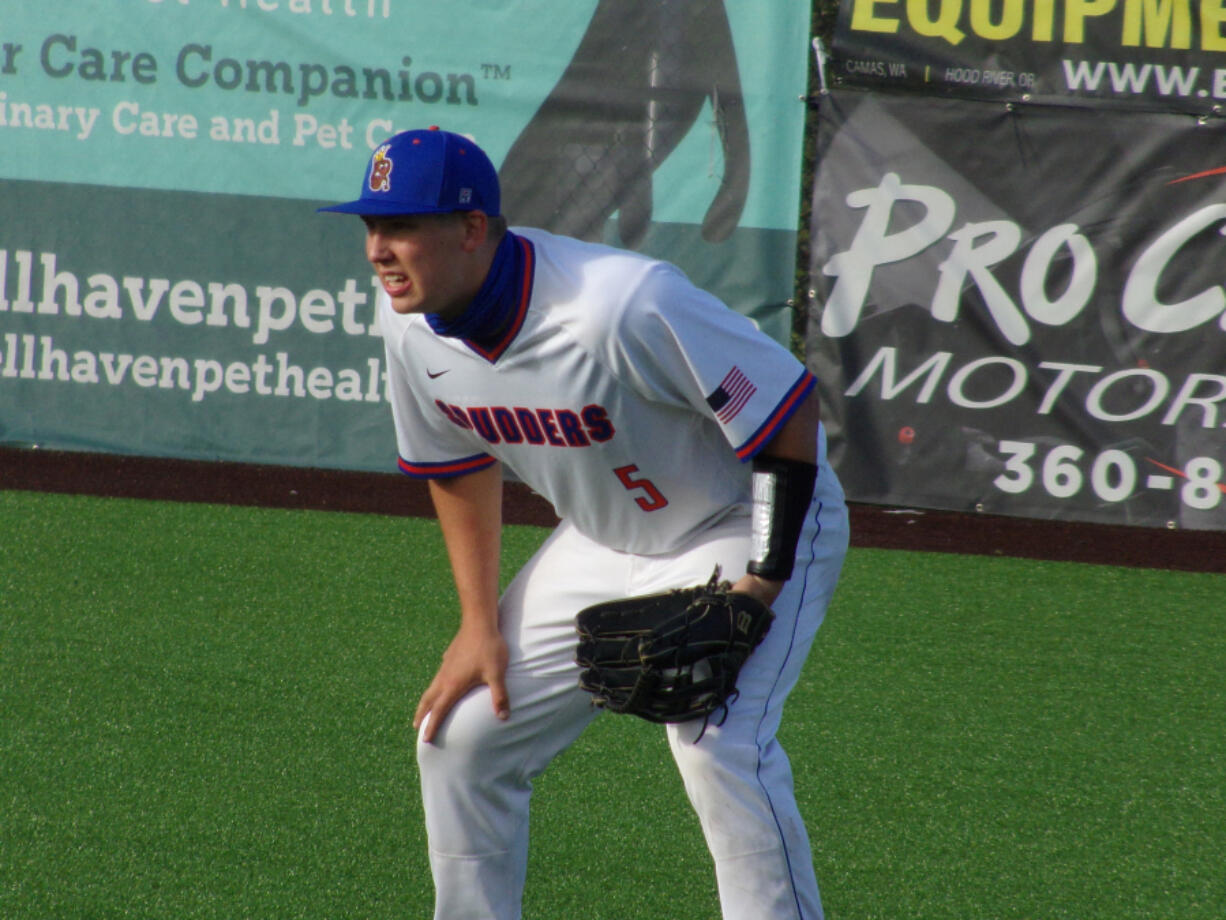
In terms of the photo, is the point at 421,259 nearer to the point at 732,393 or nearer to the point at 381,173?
the point at 381,173

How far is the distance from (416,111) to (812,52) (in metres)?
1.99

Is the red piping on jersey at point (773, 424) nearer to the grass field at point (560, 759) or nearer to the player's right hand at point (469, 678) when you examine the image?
the player's right hand at point (469, 678)

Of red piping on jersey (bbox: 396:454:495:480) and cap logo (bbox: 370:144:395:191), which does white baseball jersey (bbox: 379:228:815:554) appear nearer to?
red piping on jersey (bbox: 396:454:495:480)

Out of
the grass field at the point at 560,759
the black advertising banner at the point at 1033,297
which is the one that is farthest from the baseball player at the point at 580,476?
the black advertising banner at the point at 1033,297

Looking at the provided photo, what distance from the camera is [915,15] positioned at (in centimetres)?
677

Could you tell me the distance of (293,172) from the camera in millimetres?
7090

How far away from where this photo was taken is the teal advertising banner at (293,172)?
6.95 m

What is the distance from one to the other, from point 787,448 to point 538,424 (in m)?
0.44

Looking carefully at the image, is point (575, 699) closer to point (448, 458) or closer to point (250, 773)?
point (448, 458)

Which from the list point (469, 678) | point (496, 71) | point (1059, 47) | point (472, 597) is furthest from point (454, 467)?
point (1059, 47)

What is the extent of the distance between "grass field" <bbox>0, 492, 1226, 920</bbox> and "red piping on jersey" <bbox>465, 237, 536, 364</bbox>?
129cm

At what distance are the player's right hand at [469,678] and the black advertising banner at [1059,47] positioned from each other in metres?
5.06

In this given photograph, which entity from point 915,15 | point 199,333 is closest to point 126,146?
point 199,333

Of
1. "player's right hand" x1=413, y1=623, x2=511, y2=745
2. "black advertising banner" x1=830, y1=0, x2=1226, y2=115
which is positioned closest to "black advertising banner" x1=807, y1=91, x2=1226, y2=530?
"black advertising banner" x1=830, y1=0, x2=1226, y2=115
